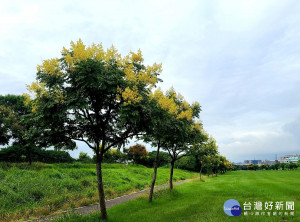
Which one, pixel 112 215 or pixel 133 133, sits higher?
pixel 133 133

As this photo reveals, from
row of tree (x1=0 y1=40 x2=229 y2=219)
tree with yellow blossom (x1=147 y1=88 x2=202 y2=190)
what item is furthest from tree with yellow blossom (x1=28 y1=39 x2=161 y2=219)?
tree with yellow blossom (x1=147 y1=88 x2=202 y2=190)

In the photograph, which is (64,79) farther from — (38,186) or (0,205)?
(38,186)

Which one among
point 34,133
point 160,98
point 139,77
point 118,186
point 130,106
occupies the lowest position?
point 118,186

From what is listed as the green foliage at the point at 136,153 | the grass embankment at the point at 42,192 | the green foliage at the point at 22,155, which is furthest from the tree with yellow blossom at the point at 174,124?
the green foliage at the point at 136,153

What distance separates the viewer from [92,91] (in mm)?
9148

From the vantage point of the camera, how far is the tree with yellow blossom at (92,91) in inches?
331

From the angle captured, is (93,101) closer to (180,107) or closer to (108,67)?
(108,67)

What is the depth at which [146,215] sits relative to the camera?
1059cm

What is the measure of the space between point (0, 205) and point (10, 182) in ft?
13.1

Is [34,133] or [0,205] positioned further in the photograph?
[0,205]

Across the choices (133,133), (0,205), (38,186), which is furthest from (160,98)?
(38,186)

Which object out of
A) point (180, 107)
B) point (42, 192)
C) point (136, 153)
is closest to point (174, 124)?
point (180, 107)

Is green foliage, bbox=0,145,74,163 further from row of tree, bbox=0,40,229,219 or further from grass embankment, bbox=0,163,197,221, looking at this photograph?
row of tree, bbox=0,40,229,219

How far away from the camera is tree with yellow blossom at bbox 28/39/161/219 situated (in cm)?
841
